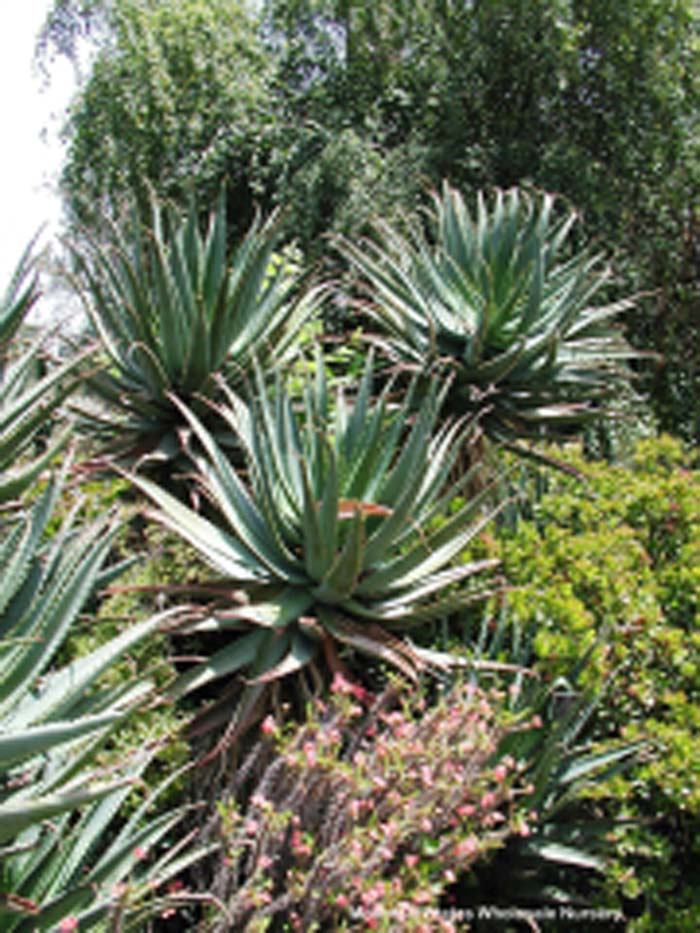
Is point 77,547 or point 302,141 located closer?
point 77,547

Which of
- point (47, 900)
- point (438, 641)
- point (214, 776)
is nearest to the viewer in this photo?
point (47, 900)

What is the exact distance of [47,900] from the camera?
1.89 meters

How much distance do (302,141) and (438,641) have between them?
7482mm

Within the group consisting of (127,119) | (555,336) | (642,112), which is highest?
(127,119)

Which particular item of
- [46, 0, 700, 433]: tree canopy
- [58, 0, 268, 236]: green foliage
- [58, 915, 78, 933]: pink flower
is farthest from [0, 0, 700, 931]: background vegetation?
[58, 0, 268, 236]: green foliage

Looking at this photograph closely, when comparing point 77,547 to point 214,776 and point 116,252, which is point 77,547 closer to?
point 214,776

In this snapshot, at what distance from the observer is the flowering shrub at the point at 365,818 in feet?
7.57

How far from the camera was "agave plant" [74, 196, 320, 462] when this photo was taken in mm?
4121

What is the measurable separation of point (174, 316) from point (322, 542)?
1.59 m

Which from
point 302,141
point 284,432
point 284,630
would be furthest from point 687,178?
point 284,630

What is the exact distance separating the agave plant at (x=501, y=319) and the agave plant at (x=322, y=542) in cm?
121

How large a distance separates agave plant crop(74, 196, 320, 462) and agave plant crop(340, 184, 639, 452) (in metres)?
0.67

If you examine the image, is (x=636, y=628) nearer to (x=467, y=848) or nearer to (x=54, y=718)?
(x=467, y=848)

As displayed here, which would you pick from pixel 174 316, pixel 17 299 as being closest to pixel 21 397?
pixel 17 299
